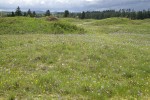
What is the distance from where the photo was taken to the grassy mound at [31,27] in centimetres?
4359

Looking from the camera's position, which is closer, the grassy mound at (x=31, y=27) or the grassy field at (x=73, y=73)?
the grassy field at (x=73, y=73)

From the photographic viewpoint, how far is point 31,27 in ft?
150

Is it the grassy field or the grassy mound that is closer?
the grassy field

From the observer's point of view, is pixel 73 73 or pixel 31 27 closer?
pixel 73 73

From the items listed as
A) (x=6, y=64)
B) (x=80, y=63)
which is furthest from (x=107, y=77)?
(x=6, y=64)

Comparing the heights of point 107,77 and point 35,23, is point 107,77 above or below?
below

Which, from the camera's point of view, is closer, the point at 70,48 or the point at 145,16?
the point at 70,48

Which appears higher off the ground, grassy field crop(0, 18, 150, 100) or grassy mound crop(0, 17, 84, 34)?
grassy mound crop(0, 17, 84, 34)

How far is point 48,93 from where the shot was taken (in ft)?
39.5

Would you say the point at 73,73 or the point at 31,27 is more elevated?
the point at 31,27

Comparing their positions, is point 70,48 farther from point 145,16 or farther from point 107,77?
point 145,16

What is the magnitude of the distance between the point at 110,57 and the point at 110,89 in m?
7.68

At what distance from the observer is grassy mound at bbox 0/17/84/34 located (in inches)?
1716

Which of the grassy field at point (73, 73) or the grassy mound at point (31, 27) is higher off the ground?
the grassy mound at point (31, 27)
